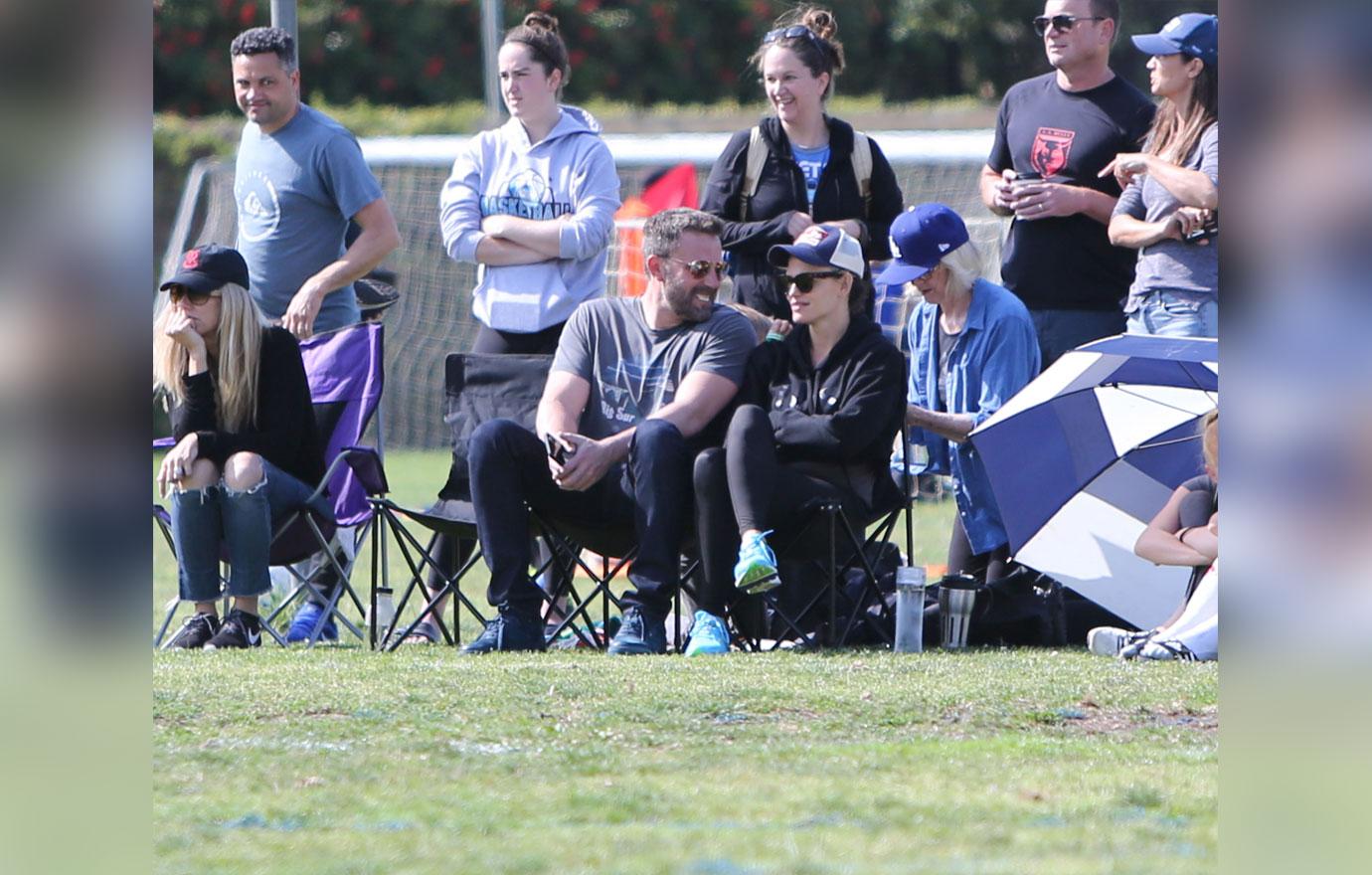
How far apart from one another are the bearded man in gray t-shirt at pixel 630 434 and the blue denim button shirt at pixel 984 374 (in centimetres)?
73

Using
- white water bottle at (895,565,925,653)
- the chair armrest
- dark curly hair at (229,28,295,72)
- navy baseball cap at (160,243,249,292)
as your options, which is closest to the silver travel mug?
white water bottle at (895,565,925,653)

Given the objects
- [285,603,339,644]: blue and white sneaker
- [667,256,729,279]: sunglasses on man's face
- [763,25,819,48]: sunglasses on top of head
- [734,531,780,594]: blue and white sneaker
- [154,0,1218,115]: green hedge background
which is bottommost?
[285,603,339,644]: blue and white sneaker

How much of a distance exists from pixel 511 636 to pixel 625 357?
105 cm

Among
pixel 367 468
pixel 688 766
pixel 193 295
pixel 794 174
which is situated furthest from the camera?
pixel 794 174

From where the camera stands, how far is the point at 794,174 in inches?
278

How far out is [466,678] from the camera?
211 inches

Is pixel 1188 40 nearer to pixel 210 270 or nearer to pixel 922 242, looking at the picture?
pixel 922 242

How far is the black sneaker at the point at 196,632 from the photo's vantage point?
6.68 m

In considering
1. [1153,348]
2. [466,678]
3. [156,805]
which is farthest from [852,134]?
[156,805]

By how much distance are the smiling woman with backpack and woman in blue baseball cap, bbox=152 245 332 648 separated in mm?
1601

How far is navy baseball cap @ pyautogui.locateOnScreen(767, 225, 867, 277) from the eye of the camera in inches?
254

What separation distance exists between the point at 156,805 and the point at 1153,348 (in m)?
3.47

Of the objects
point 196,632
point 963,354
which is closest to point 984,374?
point 963,354

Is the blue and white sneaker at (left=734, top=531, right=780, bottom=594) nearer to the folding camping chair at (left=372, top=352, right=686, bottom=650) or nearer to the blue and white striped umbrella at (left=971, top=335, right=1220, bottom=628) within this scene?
the folding camping chair at (left=372, top=352, right=686, bottom=650)
